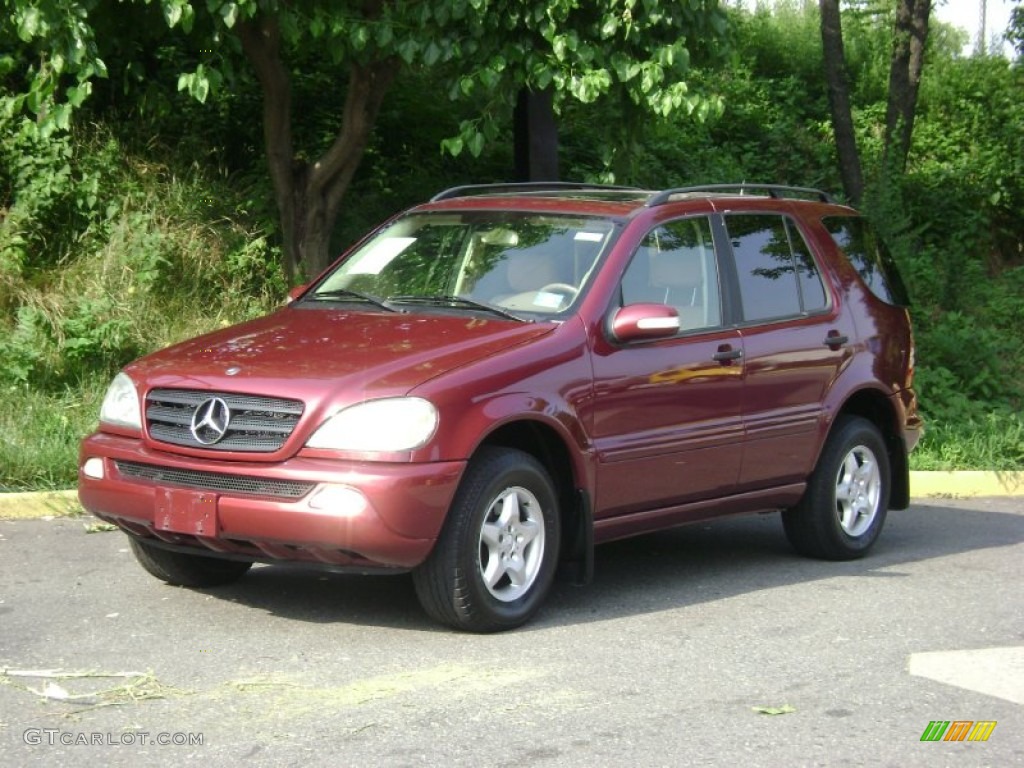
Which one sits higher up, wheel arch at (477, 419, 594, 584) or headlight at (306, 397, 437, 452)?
headlight at (306, 397, 437, 452)

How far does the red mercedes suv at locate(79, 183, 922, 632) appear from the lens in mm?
6184

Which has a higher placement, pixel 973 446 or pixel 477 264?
pixel 477 264

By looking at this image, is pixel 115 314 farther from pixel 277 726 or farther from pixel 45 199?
→ pixel 277 726

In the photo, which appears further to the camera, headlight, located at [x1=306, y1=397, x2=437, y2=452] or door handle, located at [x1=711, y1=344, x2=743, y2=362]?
door handle, located at [x1=711, y1=344, x2=743, y2=362]

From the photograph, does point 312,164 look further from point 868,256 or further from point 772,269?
point 772,269

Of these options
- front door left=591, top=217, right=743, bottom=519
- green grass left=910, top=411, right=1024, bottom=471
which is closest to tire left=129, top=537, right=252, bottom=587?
front door left=591, top=217, right=743, bottom=519

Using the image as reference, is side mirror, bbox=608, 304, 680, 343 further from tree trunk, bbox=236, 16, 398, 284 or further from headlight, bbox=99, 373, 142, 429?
tree trunk, bbox=236, 16, 398, 284

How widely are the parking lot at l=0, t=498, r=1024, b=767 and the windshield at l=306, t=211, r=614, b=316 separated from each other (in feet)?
4.41

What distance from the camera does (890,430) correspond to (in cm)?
887

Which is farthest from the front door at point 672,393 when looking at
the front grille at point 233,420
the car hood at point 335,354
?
the front grille at point 233,420

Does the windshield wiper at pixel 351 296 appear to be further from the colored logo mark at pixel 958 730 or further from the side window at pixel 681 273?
the colored logo mark at pixel 958 730

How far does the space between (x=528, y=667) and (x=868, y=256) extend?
3.97 meters

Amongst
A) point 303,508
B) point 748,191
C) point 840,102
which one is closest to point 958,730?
point 303,508

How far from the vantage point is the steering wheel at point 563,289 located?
281 inches
